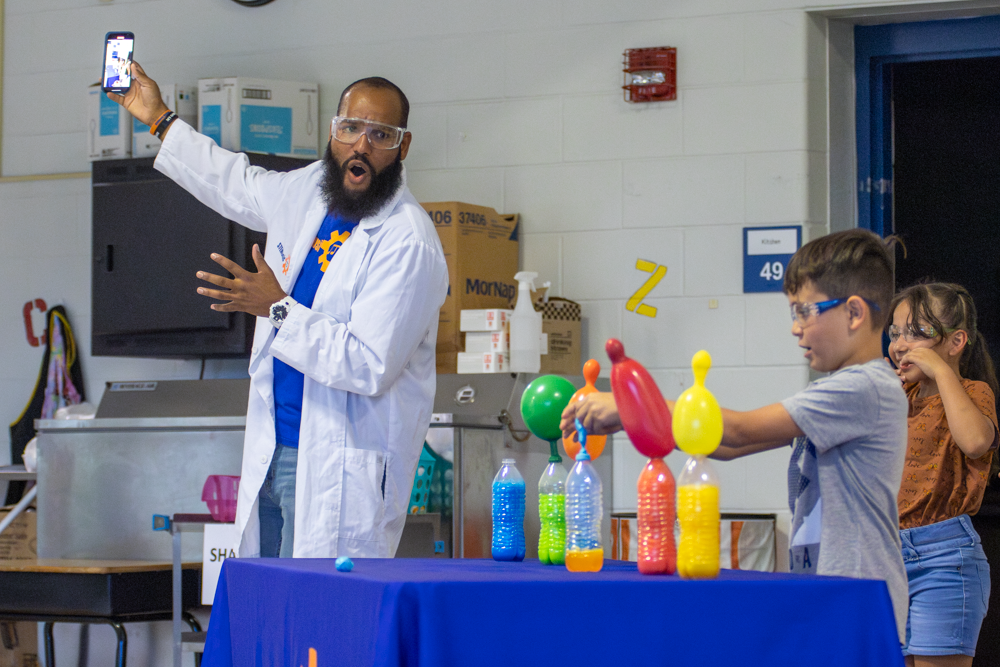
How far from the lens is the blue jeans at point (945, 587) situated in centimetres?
244

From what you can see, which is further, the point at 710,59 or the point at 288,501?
the point at 710,59

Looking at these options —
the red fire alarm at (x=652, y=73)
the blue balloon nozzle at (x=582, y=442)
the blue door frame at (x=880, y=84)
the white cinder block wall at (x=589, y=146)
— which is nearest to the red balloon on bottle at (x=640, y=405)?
the blue balloon nozzle at (x=582, y=442)

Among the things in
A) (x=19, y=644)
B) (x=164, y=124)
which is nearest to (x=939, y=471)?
(x=164, y=124)

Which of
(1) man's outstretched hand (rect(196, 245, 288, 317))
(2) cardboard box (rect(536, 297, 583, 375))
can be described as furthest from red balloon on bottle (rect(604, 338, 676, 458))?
(2) cardboard box (rect(536, 297, 583, 375))

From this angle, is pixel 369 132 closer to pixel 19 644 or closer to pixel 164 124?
pixel 164 124

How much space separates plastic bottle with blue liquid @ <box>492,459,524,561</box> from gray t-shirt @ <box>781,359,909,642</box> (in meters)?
0.44

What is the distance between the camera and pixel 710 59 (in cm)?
390

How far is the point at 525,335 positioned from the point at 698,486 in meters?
2.18

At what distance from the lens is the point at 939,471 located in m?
2.57

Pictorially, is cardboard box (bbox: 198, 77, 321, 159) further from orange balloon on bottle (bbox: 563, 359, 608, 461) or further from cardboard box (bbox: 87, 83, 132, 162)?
orange balloon on bottle (bbox: 563, 359, 608, 461)

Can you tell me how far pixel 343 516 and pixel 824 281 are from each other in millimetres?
1162

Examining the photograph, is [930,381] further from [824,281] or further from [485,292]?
[485,292]

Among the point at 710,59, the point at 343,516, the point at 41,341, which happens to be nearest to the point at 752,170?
the point at 710,59

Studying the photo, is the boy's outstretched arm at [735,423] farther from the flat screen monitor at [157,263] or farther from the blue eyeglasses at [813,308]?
the flat screen monitor at [157,263]
